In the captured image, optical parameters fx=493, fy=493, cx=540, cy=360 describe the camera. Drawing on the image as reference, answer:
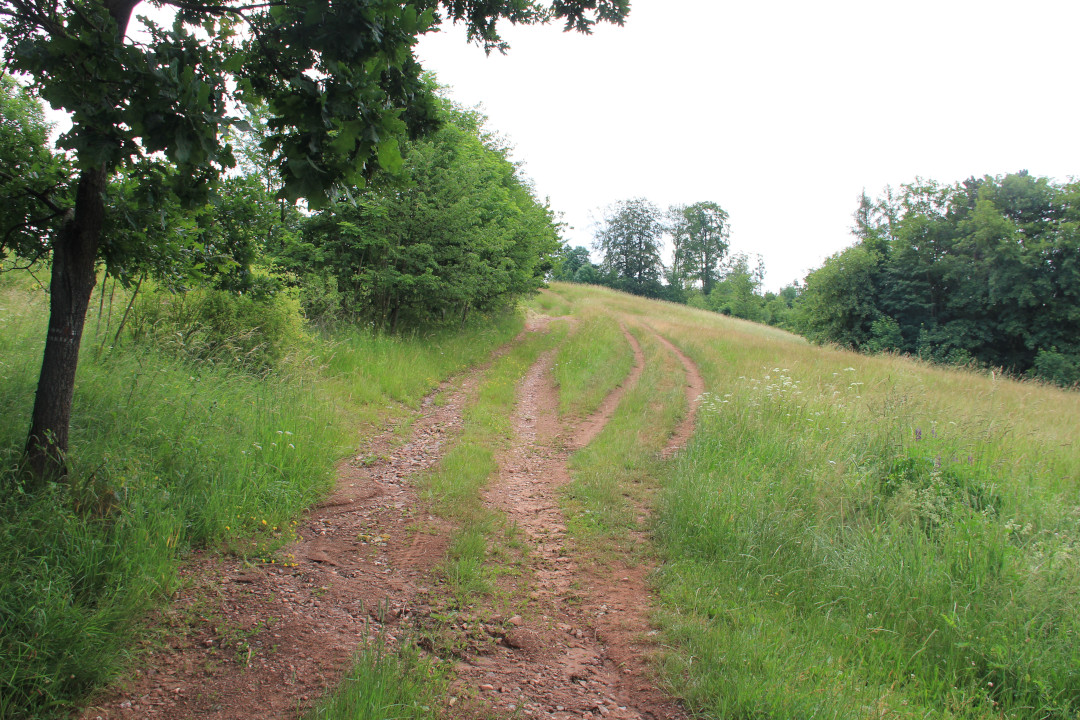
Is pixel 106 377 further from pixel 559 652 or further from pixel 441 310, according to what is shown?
pixel 441 310

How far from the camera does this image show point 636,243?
7512 centimetres

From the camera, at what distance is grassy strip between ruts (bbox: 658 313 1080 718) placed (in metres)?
3.26

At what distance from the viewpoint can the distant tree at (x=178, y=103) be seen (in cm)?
254

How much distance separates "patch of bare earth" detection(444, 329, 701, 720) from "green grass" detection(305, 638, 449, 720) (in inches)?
8.7

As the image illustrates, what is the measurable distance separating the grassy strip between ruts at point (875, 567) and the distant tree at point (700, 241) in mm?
74527

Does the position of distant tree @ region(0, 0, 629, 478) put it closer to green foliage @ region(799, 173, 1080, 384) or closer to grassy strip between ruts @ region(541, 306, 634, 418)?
grassy strip between ruts @ region(541, 306, 634, 418)

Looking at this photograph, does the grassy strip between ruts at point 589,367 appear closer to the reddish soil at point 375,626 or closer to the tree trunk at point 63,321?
the reddish soil at point 375,626

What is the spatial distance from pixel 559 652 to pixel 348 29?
4284mm

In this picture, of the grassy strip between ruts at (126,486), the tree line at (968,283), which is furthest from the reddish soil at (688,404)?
the tree line at (968,283)

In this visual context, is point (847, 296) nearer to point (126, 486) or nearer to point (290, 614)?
point (290, 614)

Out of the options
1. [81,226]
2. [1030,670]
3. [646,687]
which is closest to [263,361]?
[81,226]

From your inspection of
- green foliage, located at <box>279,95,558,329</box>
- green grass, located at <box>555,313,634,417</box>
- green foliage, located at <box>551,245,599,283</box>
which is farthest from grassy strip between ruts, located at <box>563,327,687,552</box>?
green foliage, located at <box>551,245,599,283</box>

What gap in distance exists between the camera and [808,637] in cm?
370

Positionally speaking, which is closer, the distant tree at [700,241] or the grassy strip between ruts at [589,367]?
the grassy strip between ruts at [589,367]
